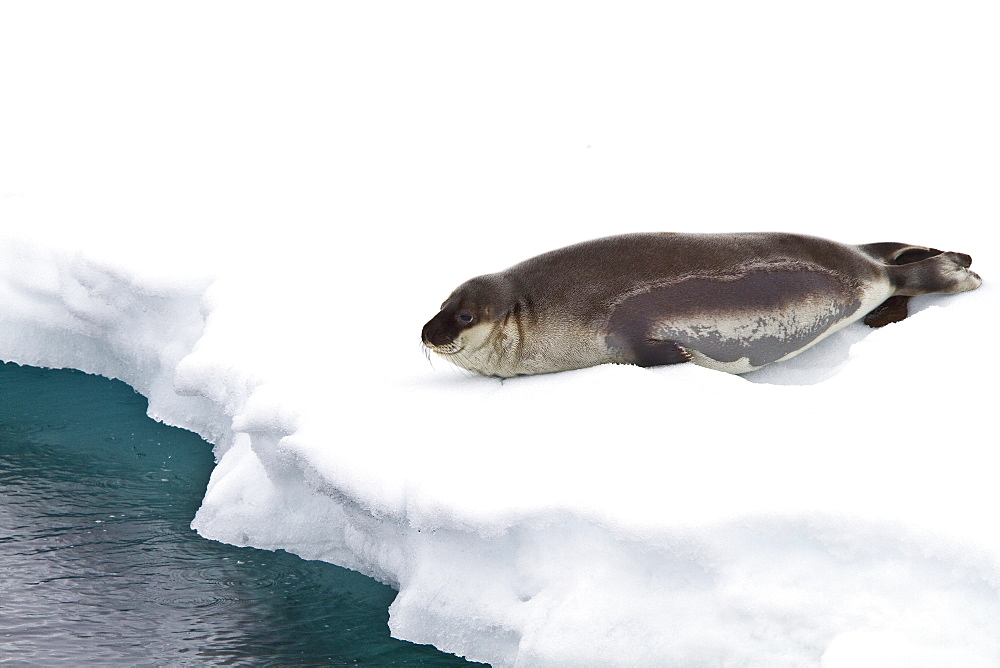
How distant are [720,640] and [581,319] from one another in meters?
1.39

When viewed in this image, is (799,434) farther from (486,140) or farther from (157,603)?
(486,140)

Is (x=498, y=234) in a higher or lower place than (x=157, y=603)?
higher

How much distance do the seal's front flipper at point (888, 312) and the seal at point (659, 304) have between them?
4.0 inches

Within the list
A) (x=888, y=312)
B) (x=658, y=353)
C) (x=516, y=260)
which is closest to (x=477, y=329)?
(x=658, y=353)

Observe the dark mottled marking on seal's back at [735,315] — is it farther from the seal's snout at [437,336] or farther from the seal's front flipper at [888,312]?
the seal's snout at [437,336]

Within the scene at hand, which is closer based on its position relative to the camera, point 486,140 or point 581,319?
point 581,319

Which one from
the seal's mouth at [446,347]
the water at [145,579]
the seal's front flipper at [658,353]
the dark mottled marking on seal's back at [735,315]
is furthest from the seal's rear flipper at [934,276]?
the water at [145,579]

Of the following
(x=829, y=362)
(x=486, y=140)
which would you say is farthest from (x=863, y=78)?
(x=829, y=362)

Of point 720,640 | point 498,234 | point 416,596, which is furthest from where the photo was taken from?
point 498,234

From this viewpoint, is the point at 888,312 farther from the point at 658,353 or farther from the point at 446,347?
the point at 446,347

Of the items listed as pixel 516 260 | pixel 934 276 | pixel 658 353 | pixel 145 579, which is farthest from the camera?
pixel 516 260

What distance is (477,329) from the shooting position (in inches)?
160

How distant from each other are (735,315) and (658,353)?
0.32 metres

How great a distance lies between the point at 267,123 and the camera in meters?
7.36
